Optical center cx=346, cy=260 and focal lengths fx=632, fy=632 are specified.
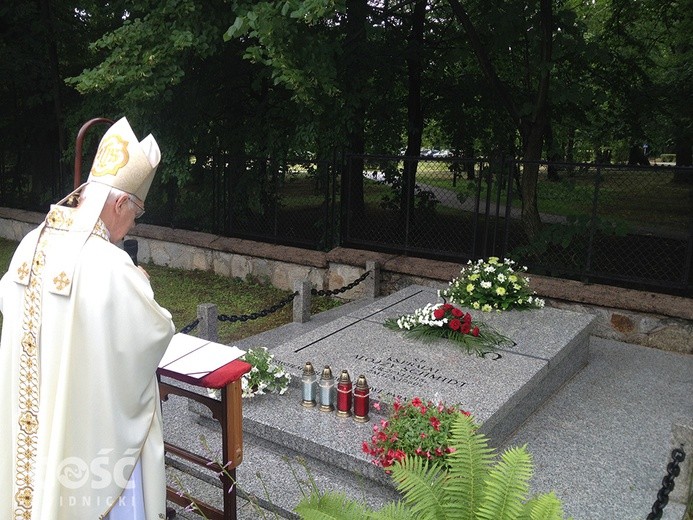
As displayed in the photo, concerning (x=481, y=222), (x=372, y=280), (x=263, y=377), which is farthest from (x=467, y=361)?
(x=481, y=222)

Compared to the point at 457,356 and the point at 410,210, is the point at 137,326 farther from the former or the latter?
the point at 410,210

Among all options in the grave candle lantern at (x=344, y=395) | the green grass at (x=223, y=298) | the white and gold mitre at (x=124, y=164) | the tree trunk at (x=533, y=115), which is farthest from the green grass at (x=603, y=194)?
the white and gold mitre at (x=124, y=164)

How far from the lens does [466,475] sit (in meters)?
3.02

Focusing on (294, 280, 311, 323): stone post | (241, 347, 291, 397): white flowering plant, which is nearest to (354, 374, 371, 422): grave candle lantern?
(241, 347, 291, 397): white flowering plant

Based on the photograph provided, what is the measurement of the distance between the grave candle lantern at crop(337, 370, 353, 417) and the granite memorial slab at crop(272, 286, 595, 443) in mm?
236

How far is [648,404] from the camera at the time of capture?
5.50 metres

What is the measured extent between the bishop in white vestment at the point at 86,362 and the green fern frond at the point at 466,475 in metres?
1.35

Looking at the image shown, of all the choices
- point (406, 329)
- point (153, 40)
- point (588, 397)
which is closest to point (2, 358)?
point (406, 329)

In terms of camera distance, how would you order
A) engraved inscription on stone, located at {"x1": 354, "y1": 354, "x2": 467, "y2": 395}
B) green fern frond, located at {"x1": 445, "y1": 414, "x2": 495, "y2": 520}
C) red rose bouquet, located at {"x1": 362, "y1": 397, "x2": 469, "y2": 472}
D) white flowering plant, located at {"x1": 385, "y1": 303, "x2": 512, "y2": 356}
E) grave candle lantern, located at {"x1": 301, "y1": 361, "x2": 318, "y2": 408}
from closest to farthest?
green fern frond, located at {"x1": 445, "y1": 414, "x2": 495, "y2": 520} < red rose bouquet, located at {"x1": 362, "y1": 397, "x2": 469, "y2": 472} < grave candle lantern, located at {"x1": 301, "y1": 361, "x2": 318, "y2": 408} < engraved inscription on stone, located at {"x1": 354, "y1": 354, "x2": 467, "y2": 395} < white flowering plant, located at {"x1": 385, "y1": 303, "x2": 512, "y2": 356}

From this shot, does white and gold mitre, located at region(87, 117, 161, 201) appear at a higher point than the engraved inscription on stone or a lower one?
higher

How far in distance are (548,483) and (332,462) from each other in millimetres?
1433

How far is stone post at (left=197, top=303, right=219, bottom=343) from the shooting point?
612 centimetres

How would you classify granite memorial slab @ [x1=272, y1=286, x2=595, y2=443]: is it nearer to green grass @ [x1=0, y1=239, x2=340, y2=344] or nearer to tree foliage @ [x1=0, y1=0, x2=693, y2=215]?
green grass @ [x1=0, y1=239, x2=340, y2=344]

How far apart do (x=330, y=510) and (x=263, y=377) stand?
6.64ft
